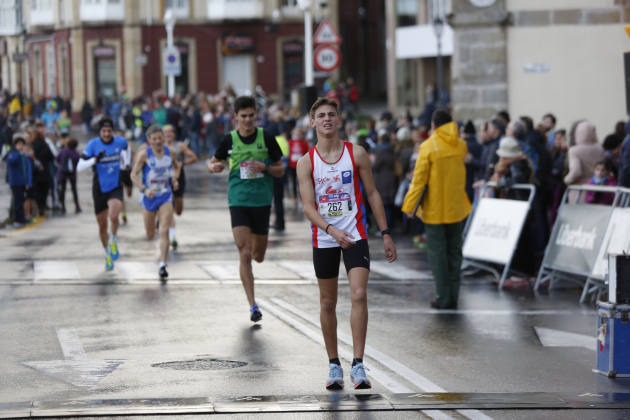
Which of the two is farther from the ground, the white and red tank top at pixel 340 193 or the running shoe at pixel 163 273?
the white and red tank top at pixel 340 193

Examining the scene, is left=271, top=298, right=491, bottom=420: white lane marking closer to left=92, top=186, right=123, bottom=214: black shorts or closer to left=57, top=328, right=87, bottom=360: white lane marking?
left=57, top=328, right=87, bottom=360: white lane marking

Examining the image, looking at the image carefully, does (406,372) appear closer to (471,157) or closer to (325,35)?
(471,157)

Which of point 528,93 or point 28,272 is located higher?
point 528,93

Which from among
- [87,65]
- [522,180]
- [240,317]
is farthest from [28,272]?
[87,65]

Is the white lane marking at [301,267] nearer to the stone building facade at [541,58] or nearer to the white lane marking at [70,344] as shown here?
the white lane marking at [70,344]

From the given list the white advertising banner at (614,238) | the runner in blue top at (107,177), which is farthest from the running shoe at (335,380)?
the runner in blue top at (107,177)

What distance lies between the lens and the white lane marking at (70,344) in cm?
1000

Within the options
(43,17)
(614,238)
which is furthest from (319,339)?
(43,17)

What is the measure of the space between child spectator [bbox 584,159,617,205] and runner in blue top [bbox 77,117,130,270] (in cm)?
577

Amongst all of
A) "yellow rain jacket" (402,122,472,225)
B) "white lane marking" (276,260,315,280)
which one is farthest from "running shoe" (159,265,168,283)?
"yellow rain jacket" (402,122,472,225)

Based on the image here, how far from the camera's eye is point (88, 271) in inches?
620

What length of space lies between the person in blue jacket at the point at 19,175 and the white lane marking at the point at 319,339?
1113 centimetres

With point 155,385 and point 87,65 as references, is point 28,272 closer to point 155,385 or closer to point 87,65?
point 155,385

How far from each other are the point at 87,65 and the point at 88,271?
1947 inches
